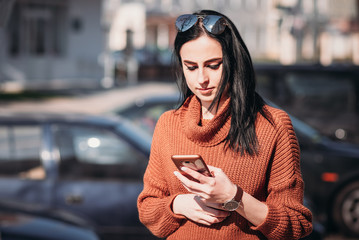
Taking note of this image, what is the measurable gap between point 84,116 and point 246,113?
11.6 ft

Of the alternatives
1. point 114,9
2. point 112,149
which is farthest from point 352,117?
point 114,9

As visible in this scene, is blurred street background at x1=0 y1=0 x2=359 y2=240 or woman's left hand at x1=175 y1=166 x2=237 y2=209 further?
blurred street background at x1=0 y1=0 x2=359 y2=240

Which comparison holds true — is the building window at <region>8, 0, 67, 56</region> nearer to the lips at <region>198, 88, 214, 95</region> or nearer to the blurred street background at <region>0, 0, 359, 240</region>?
the blurred street background at <region>0, 0, 359, 240</region>

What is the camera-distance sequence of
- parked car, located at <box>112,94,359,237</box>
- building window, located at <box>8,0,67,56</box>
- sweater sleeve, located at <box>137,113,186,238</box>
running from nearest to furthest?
sweater sleeve, located at <box>137,113,186,238</box>
parked car, located at <box>112,94,359,237</box>
building window, located at <box>8,0,67,56</box>

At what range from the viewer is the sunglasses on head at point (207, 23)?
2104 millimetres

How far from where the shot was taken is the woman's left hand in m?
1.93

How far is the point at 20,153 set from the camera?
17.5ft

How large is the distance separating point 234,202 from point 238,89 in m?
0.39

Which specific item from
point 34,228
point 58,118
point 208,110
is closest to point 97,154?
point 58,118

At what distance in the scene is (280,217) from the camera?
2055 millimetres

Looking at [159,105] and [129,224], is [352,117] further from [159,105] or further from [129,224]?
[129,224]

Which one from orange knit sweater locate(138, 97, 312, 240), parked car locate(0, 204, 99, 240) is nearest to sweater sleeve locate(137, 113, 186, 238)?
orange knit sweater locate(138, 97, 312, 240)

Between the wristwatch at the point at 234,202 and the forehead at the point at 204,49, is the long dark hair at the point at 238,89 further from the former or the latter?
the wristwatch at the point at 234,202

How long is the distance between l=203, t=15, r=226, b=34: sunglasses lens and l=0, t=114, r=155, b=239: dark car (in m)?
3.16
